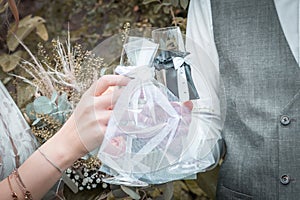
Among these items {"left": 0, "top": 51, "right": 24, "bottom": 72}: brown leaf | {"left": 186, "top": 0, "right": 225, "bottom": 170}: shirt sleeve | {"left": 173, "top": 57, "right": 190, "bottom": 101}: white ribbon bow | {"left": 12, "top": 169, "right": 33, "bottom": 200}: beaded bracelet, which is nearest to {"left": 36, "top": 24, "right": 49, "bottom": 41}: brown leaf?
{"left": 0, "top": 51, "right": 24, "bottom": 72}: brown leaf

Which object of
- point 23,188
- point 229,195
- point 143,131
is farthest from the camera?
point 229,195

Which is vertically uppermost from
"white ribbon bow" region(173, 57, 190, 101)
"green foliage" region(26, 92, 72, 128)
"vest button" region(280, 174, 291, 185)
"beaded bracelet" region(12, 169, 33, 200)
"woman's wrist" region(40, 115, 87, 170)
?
→ "white ribbon bow" region(173, 57, 190, 101)

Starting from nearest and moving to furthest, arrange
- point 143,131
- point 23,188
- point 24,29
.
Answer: point 143,131 < point 23,188 < point 24,29

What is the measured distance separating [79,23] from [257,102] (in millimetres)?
1549

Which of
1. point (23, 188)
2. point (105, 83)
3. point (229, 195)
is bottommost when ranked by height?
point (229, 195)

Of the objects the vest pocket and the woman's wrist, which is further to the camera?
the vest pocket

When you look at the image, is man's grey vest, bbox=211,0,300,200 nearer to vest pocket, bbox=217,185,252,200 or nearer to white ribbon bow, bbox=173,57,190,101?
vest pocket, bbox=217,185,252,200

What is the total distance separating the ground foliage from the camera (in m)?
2.01

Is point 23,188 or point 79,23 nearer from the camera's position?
point 23,188

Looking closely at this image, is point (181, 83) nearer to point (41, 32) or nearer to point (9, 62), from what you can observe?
point (9, 62)

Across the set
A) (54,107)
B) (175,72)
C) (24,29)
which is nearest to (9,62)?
(24,29)

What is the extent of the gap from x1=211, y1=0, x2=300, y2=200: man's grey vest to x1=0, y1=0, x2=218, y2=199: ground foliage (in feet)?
0.86

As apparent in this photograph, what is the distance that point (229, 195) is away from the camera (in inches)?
58.6

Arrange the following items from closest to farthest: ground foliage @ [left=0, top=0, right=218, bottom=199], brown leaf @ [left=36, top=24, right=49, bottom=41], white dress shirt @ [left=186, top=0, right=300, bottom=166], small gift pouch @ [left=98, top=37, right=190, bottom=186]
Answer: small gift pouch @ [left=98, top=37, right=190, bottom=186], white dress shirt @ [left=186, top=0, right=300, bottom=166], ground foliage @ [left=0, top=0, right=218, bottom=199], brown leaf @ [left=36, top=24, right=49, bottom=41]
